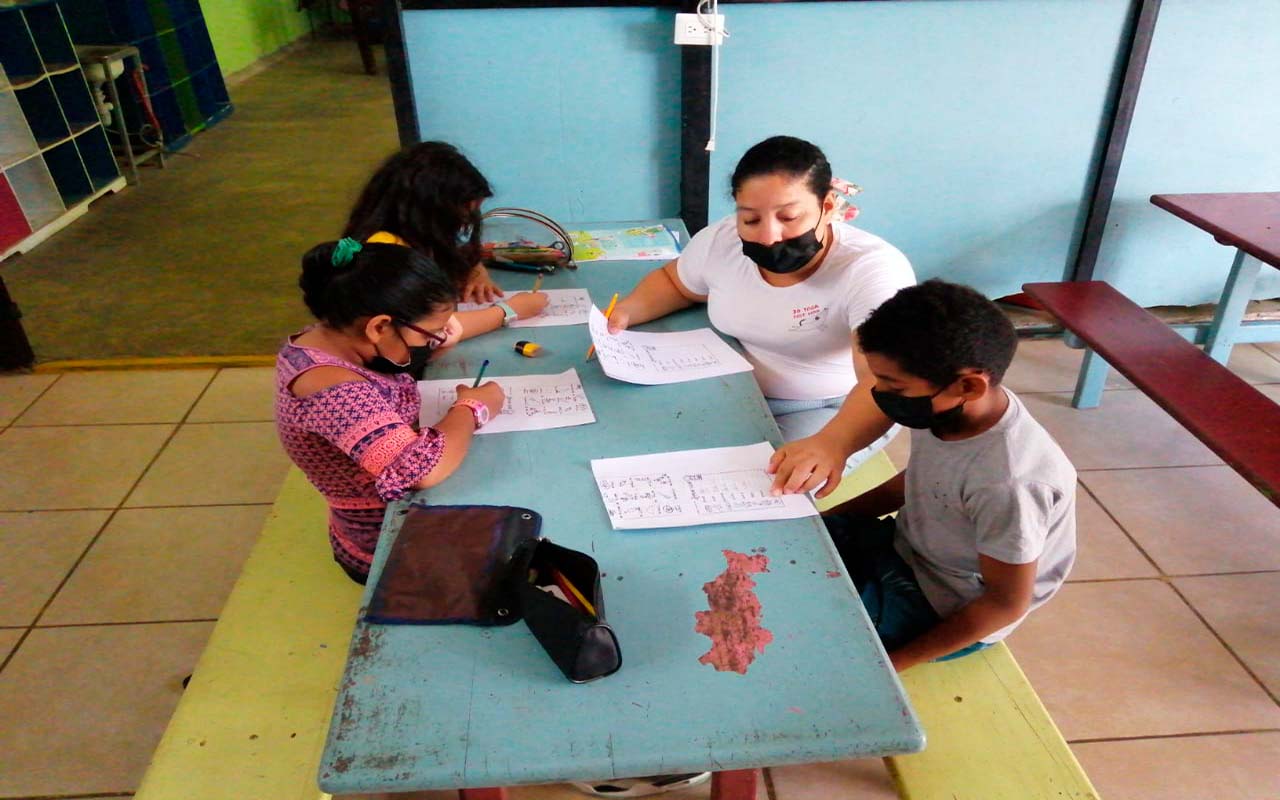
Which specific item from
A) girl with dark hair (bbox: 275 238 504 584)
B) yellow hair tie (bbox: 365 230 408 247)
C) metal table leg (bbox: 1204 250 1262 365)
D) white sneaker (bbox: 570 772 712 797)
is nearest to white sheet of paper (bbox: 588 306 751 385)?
girl with dark hair (bbox: 275 238 504 584)

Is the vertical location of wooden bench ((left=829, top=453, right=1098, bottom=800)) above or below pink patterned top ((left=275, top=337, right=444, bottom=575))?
below

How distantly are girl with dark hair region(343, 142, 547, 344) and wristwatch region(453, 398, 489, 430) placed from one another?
0.43 metres

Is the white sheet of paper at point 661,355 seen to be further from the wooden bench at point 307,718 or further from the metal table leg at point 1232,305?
the metal table leg at point 1232,305

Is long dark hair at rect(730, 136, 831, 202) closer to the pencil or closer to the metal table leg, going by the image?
the pencil

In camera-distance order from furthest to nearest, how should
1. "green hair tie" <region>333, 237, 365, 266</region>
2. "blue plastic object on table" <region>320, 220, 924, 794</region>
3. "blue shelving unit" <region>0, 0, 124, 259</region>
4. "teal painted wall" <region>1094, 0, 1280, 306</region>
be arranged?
"blue shelving unit" <region>0, 0, 124, 259</region> → "teal painted wall" <region>1094, 0, 1280, 306</region> → "green hair tie" <region>333, 237, 365, 266</region> → "blue plastic object on table" <region>320, 220, 924, 794</region>

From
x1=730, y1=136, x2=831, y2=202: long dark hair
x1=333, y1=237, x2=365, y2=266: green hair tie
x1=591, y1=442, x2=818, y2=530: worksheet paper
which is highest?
x1=730, y1=136, x2=831, y2=202: long dark hair

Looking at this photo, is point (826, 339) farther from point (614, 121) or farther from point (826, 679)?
point (614, 121)

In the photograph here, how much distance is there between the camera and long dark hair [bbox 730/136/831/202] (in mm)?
1471

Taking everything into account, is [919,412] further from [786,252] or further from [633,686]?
[633,686]

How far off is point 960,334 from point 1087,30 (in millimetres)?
2216

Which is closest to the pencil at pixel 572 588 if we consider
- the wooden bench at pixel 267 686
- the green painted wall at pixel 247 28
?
the wooden bench at pixel 267 686

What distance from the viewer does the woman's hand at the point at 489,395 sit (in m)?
1.38

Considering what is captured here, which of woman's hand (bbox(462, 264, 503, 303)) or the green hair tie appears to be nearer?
the green hair tie

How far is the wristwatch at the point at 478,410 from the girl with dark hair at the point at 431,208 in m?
0.43
